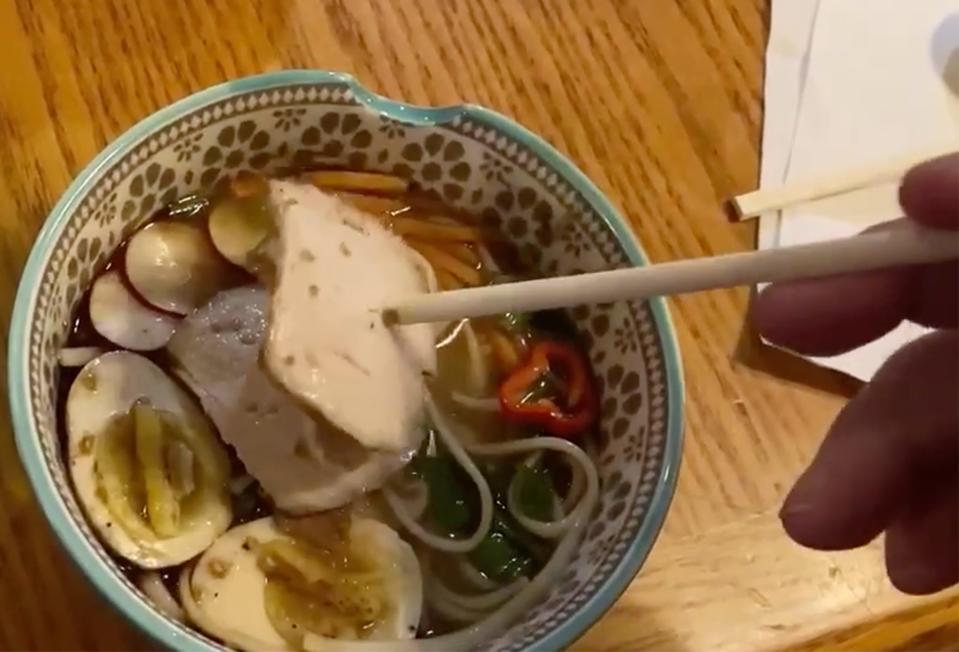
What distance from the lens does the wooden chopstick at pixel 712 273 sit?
19.5 inches

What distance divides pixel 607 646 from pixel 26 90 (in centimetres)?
53

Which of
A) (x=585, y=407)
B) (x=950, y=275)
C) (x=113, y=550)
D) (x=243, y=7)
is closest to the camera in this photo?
(x=950, y=275)

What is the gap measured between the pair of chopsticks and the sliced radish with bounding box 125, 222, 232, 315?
0.16 meters

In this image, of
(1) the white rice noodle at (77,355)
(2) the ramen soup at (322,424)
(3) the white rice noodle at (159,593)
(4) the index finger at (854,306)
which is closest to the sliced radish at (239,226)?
(2) the ramen soup at (322,424)

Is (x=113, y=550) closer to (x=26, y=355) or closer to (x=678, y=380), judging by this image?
(x=26, y=355)

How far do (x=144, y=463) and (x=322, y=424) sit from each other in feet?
0.35

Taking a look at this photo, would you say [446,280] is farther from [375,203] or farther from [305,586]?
[305,586]

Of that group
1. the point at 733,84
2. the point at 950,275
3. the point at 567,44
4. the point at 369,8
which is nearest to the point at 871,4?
the point at 733,84

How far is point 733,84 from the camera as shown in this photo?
0.97m

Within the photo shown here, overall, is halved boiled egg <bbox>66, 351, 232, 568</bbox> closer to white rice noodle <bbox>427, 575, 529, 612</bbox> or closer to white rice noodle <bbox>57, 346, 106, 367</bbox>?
white rice noodle <bbox>57, 346, 106, 367</bbox>

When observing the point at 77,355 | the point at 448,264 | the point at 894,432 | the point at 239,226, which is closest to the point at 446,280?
the point at 448,264

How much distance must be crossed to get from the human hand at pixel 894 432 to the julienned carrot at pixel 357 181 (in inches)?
12.1

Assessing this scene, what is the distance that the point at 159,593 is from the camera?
2.27ft

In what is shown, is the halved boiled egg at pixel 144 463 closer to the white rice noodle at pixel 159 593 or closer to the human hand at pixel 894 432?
the white rice noodle at pixel 159 593
